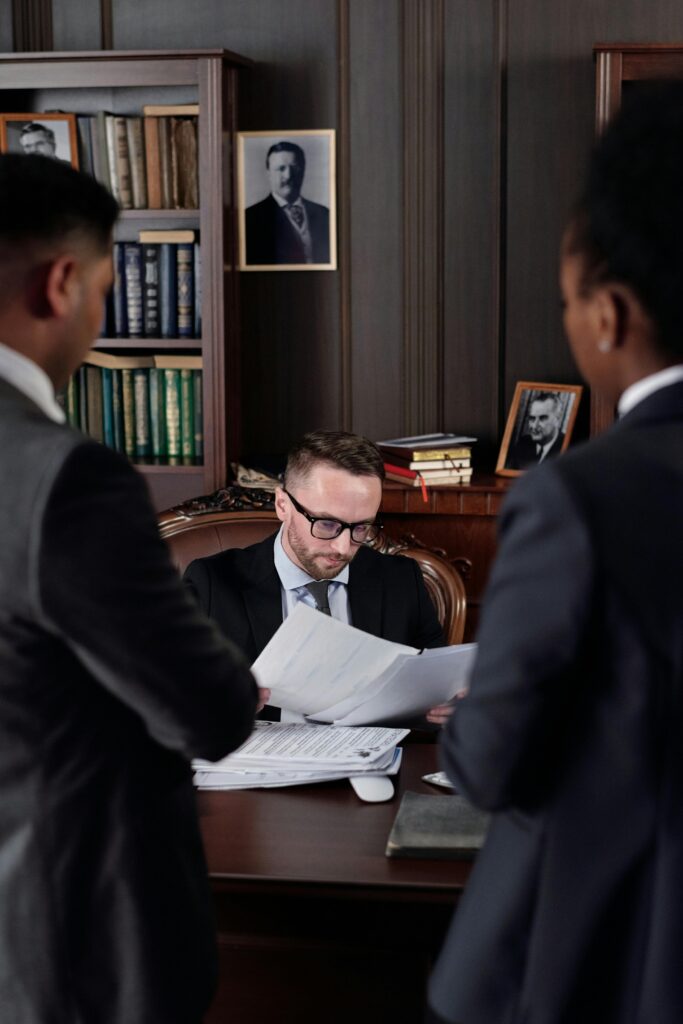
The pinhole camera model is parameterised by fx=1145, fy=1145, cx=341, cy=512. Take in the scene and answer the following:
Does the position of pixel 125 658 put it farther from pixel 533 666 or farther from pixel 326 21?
pixel 326 21

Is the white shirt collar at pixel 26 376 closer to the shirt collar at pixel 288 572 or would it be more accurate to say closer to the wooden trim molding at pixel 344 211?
the shirt collar at pixel 288 572

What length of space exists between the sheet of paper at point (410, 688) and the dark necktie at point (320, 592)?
588mm

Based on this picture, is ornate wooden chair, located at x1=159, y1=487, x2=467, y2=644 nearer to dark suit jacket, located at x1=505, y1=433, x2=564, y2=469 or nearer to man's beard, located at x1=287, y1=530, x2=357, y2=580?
man's beard, located at x1=287, y1=530, x2=357, y2=580

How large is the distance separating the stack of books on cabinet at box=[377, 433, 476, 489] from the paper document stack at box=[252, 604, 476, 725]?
1.58 m

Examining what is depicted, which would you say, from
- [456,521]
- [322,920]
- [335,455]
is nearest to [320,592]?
[335,455]

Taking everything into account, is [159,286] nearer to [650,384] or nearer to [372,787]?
[372,787]

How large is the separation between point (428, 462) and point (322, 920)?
2.19 metres

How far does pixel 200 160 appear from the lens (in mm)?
3578

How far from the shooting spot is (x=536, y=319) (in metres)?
3.94

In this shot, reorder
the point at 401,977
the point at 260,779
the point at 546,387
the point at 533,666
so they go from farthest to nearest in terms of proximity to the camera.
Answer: the point at 546,387 → the point at 260,779 → the point at 401,977 → the point at 533,666

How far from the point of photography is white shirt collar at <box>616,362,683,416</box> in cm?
98

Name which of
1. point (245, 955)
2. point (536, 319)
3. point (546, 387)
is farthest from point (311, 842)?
point (536, 319)

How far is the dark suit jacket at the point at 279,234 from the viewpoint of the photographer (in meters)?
3.94

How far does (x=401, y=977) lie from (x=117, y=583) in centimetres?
83
